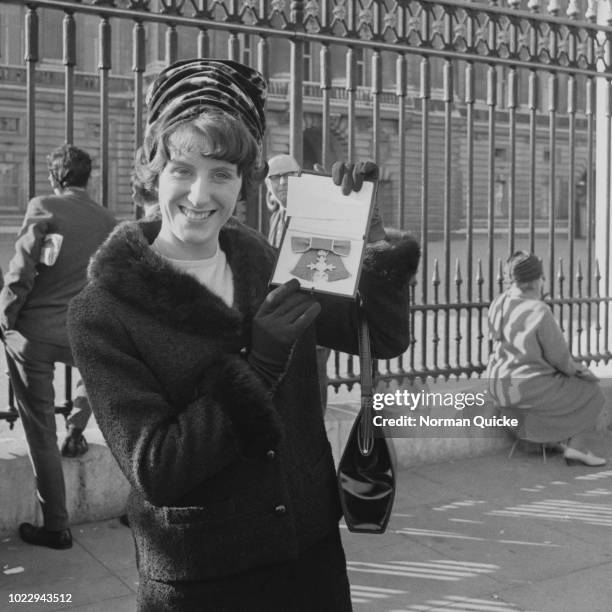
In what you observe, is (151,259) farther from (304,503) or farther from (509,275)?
(509,275)

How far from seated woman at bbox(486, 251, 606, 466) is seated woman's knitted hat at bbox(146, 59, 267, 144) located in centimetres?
415

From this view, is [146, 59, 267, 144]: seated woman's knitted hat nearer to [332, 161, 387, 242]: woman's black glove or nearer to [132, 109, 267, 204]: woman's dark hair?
[132, 109, 267, 204]: woman's dark hair

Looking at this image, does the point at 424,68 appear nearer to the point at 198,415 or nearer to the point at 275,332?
the point at 275,332

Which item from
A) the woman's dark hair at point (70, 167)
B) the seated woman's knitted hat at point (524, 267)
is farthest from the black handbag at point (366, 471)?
the seated woman's knitted hat at point (524, 267)

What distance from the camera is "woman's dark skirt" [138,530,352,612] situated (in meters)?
1.95

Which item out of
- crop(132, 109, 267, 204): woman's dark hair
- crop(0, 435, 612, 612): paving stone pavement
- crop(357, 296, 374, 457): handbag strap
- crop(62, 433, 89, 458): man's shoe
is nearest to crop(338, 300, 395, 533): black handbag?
crop(357, 296, 374, 457): handbag strap

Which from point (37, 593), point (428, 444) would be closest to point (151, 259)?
point (37, 593)

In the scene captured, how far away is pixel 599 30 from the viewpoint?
6.88m

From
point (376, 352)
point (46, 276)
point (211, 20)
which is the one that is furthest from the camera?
point (211, 20)

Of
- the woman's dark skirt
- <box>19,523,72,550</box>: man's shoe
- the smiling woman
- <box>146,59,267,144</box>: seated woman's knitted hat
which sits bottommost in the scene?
<box>19,523,72,550</box>: man's shoe

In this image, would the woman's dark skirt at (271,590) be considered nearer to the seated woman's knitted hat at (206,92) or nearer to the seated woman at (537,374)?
the seated woman's knitted hat at (206,92)

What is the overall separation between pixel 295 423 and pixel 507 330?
4.23 metres

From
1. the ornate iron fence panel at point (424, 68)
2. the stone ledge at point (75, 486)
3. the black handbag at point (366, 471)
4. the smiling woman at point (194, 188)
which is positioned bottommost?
the stone ledge at point (75, 486)

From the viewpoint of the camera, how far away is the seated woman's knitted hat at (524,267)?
5.92 metres
